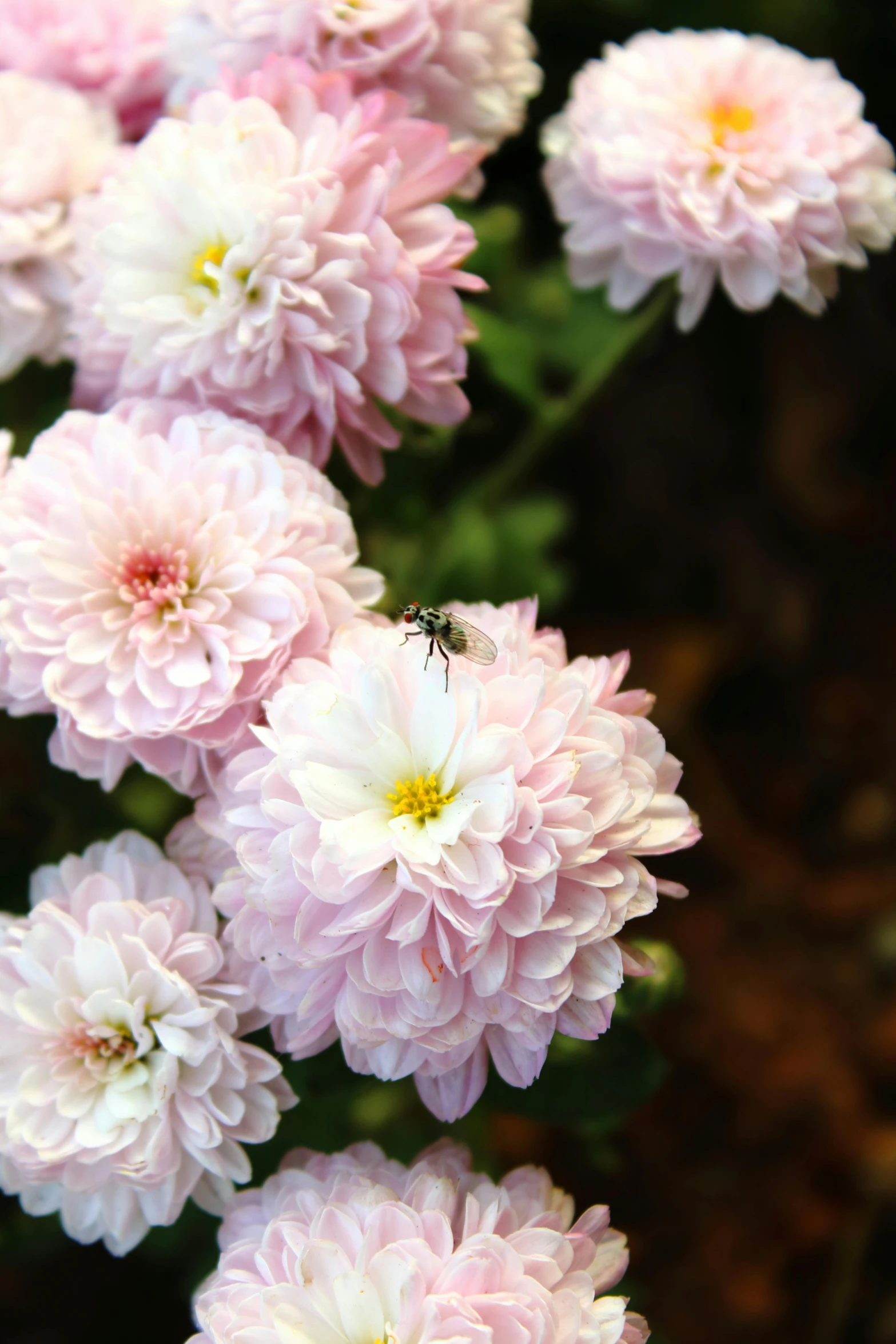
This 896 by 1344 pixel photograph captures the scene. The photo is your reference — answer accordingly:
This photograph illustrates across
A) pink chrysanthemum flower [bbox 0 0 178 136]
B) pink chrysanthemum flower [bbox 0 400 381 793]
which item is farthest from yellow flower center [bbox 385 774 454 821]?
pink chrysanthemum flower [bbox 0 0 178 136]

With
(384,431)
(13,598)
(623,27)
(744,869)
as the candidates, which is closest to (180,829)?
(13,598)

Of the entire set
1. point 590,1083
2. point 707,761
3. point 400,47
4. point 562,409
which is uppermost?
point 400,47

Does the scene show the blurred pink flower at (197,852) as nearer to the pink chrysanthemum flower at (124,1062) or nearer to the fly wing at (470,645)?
the pink chrysanthemum flower at (124,1062)

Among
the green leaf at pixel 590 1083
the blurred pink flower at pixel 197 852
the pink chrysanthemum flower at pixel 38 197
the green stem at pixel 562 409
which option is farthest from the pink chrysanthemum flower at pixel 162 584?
the green stem at pixel 562 409

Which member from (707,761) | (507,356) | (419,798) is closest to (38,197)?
(507,356)

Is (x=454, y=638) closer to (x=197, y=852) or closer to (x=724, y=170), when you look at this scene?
(x=197, y=852)

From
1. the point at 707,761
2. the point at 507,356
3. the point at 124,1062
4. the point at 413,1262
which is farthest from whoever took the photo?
the point at 707,761
